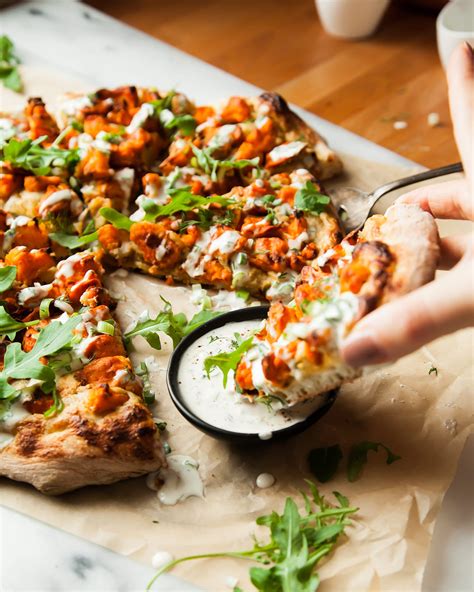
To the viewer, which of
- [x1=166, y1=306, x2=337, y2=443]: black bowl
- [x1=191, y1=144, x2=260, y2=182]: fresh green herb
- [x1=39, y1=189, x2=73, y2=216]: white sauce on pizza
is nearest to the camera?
[x1=166, y1=306, x2=337, y2=443]: black bowl

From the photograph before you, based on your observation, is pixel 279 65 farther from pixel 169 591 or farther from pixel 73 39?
pixel 169 591

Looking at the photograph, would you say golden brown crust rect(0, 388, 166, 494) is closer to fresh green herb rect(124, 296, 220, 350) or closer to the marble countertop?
the marble countertop

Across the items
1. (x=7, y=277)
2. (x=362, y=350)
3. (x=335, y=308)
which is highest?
(x=362, y=350)

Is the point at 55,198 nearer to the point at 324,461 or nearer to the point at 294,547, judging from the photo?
the point at 324,461

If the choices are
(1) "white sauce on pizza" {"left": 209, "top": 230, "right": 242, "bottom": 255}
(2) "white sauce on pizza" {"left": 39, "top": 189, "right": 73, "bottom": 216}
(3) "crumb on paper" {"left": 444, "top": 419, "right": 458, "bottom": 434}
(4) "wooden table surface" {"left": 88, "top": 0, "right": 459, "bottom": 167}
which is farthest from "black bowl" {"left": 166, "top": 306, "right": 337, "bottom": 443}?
(4) "wooden table surface" {"left": 88, "top": 0, "right": 459, "bottom": 167}

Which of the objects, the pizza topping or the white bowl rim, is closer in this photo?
the pizza topping

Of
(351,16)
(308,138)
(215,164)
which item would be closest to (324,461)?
(215,164)
